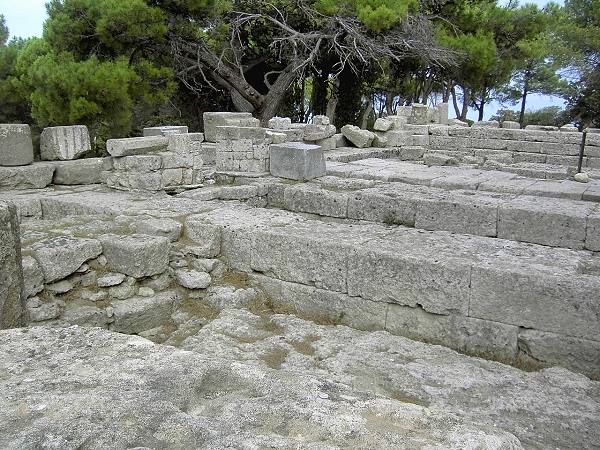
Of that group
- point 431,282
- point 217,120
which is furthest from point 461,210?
point 217,120

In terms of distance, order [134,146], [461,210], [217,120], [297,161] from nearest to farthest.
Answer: [461,210] < [134,146] < [297,161] < [217,120]

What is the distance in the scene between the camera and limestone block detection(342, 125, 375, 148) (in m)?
13.7

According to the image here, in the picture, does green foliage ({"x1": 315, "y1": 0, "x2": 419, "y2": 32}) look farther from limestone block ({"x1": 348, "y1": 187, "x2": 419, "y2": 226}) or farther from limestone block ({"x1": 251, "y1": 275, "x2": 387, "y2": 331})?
limestone block ({"x1": 251, "y1": 275, "x2": 387, "y2": 331})

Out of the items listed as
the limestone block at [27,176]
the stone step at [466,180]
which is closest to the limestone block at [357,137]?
the stone step at [466,180]

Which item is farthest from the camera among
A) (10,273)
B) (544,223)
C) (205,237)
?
(544,223)

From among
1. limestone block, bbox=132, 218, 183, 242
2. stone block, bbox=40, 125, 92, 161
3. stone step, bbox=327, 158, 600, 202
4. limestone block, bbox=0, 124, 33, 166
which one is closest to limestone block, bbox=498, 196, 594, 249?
stone step, bbox=327, 158, 600, 202

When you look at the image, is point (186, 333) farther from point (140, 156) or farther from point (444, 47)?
point (444, 47)

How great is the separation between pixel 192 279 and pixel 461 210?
3177 millimetres

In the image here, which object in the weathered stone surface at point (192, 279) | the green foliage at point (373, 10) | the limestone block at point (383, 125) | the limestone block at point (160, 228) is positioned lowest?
the weathered stone surface at point (192, 279)

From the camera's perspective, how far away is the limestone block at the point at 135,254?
17.5 ft

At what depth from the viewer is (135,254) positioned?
5.32m

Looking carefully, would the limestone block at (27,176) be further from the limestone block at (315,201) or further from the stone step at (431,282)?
the limestone block at (315,201)

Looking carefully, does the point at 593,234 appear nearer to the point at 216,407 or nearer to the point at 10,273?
the point at 216,407

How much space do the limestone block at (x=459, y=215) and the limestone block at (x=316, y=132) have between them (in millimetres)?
6049
